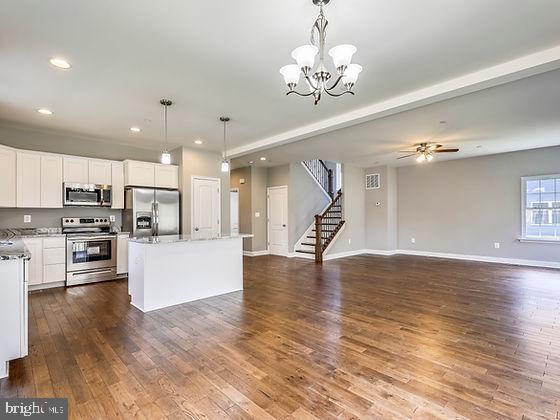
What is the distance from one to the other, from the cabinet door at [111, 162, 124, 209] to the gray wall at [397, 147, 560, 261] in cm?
764

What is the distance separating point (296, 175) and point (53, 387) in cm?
723

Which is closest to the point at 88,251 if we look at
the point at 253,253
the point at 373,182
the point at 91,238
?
the point at 91,238

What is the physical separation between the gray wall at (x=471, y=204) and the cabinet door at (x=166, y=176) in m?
6.60

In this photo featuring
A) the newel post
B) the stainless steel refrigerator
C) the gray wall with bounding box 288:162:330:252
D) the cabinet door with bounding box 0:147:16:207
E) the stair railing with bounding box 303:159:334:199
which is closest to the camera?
the cabinet door with bounding box 0:147:16:207

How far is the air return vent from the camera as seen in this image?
908 centimetres

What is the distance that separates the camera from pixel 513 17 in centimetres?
229

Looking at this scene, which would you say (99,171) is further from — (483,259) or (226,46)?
(483,259)

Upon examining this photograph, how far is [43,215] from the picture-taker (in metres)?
5.27

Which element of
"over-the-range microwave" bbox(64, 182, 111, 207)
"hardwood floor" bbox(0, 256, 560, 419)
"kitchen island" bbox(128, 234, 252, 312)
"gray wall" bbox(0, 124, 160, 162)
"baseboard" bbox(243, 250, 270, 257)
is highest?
"gray wall" bbox(0, 124, 160, 162)

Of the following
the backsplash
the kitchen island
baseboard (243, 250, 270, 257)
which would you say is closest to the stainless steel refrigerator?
the backsplash

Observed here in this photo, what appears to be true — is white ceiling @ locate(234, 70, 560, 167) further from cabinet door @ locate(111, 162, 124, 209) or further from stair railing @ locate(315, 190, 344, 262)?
cabinet door @ locate(111, 162, 124, 209)

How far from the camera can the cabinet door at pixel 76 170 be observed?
17.3 ft

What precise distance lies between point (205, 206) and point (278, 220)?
2.77 meters

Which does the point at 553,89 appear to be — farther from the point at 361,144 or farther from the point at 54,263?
the point at 54,263
